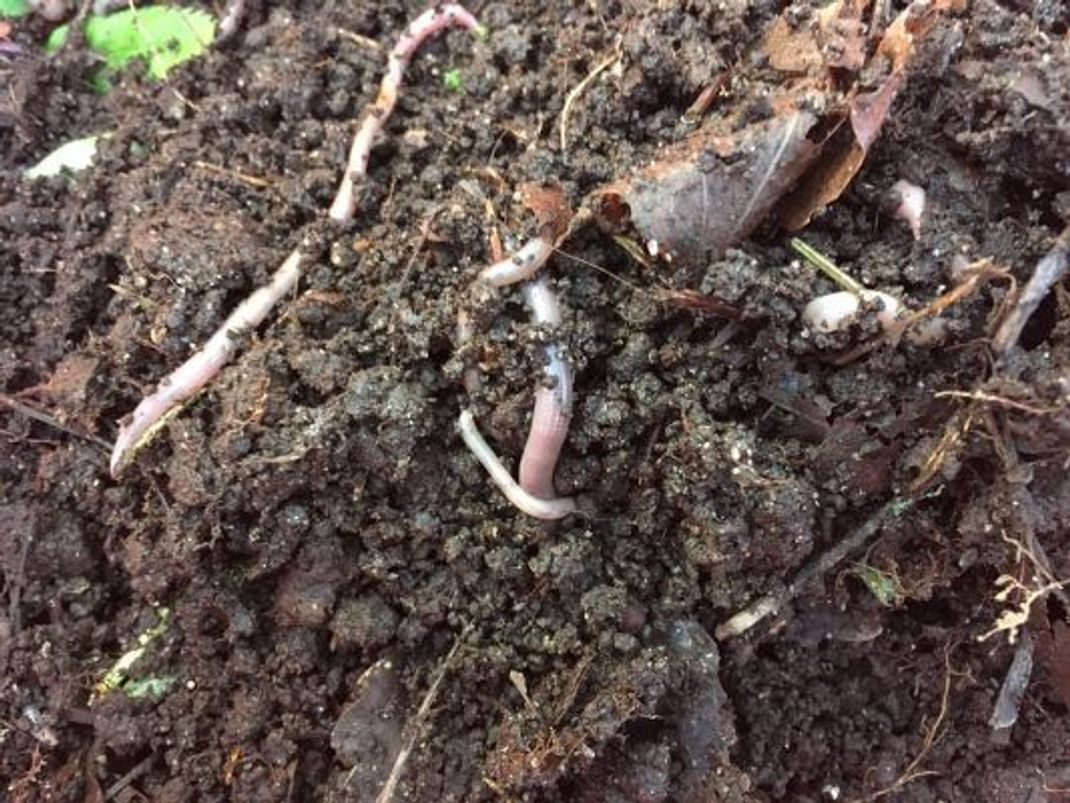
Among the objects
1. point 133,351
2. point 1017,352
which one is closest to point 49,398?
point 133,351

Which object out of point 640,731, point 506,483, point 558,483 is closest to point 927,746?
point 640,731

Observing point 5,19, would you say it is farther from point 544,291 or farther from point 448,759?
point 448,759

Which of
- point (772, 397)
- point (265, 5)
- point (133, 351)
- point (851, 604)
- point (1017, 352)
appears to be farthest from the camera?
point (265, 5)

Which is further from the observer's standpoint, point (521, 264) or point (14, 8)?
point (14, 8)

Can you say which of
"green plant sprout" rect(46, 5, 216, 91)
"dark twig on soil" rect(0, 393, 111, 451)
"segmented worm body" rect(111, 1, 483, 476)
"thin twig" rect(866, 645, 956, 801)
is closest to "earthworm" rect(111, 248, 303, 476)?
"segmented worm body" rect(111, 1, 483, 476)

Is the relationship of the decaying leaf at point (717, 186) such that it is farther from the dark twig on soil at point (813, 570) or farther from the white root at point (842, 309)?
the dark twig on soil at point (813, 570)

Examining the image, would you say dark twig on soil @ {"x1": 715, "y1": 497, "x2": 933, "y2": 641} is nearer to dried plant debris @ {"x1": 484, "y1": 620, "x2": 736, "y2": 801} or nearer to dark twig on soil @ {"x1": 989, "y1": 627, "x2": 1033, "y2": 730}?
dried plant debris @ {"x1": 484, "y1": 620, "x2": 736, "y2": 801}

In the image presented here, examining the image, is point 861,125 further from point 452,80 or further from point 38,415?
point 38,415
